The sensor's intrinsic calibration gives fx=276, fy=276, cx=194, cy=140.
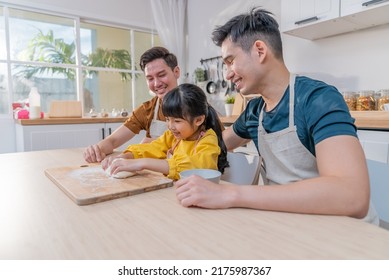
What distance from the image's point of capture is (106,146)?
137 centimetres

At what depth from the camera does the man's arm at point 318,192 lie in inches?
22.1

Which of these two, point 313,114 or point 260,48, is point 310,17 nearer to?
point 260,48

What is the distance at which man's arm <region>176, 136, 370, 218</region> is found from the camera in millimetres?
562

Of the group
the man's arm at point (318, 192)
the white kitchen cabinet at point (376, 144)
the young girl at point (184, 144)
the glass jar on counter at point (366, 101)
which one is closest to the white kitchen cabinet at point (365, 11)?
the glass jar on counter at point (366, 101)

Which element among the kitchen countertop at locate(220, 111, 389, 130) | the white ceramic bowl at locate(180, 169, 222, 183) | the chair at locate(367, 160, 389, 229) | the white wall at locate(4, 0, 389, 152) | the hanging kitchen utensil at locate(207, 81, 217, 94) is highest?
the white wall at locate(4, 0, 389, 152)

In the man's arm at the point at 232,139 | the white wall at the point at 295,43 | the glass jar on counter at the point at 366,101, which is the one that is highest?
the white wall at the point at 295,43

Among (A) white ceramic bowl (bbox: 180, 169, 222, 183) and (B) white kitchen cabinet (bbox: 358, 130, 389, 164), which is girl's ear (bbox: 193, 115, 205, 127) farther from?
(B) white kitchen cabinet (bbox: 358, 130, 389, 164)

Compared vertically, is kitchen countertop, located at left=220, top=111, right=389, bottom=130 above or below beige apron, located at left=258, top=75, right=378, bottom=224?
above

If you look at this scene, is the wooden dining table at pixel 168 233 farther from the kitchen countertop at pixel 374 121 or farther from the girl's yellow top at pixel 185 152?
the kitchen countertop at pixel 374 121

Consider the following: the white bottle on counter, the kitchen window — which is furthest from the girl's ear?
the kitchen window

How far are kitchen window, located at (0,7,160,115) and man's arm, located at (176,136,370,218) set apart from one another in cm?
291

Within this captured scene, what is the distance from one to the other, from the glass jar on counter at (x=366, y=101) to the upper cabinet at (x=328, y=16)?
0.51m

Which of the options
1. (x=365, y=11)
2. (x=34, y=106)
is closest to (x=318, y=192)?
(x=365, y=11)
